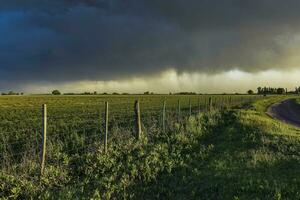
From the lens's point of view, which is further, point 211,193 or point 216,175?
point 216,175

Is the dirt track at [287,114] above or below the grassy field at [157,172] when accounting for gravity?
below

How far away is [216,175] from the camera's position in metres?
11.9

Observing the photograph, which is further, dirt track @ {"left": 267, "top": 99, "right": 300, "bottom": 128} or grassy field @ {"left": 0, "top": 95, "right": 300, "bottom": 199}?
dirt track @ {"left": 267, "top": 99, "right": 300, "bottom": 128}

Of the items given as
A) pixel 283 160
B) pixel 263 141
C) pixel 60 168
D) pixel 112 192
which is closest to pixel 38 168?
pixel 60 168

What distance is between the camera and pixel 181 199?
32.8 ft

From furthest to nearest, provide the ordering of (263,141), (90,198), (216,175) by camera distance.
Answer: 1. (263,141)
2. (216,175)
3. (90,198)

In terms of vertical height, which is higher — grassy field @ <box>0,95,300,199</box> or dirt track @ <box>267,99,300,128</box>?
grassy field @ <box>0,95,300,199</box>

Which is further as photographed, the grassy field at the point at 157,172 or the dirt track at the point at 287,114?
the dirt track at the point at 287,114

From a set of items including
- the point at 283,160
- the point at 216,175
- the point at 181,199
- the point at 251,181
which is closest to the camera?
the point at 181,199

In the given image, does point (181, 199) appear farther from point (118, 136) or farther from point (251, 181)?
point (118, 136)

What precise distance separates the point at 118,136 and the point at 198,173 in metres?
4.82

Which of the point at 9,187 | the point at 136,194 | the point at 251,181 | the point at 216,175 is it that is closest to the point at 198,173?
the point at 216,175

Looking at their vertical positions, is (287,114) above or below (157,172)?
below

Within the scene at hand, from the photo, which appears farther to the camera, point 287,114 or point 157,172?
point 287,114
